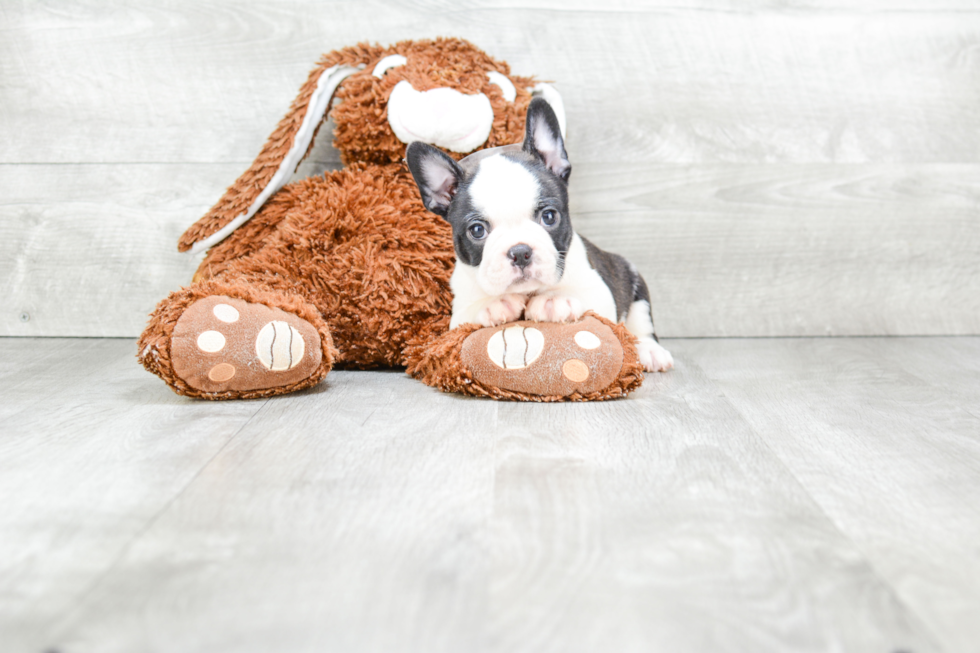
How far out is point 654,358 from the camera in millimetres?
1659

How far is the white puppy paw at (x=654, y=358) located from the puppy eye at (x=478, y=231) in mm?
455

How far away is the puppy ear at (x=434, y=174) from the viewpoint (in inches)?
55.5

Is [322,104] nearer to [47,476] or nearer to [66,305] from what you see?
[66,305]

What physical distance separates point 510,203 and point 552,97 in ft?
1.73

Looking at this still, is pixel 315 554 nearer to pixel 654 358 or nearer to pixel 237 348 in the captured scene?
pixel 237 348

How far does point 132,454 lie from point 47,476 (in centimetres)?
11

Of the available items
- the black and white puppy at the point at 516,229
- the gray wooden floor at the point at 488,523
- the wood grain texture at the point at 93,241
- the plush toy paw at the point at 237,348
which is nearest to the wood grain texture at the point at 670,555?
the gray wooden floor at the point at 488,523

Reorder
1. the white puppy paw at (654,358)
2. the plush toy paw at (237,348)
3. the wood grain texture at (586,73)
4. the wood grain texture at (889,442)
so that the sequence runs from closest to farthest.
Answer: the wood grain texture at (889,442) < the plush toy paw at (237,348) < the white puppy paw at (654,358) < the wood grain texture at (586,73)

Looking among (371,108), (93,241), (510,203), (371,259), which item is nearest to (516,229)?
(510,203)

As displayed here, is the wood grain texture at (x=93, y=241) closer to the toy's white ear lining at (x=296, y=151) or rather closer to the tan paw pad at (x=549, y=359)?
the toy's white ear lining at (x=296, y=151)

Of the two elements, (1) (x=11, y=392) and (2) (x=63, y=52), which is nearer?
(1) (x=11, y=392)

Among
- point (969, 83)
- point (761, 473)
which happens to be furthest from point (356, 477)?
point (969, 83)

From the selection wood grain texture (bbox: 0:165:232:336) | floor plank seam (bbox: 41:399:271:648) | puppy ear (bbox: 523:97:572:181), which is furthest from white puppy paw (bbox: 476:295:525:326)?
wood grain texture (bbox: 0:165:232:336)

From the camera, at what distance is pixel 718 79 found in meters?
2.00
